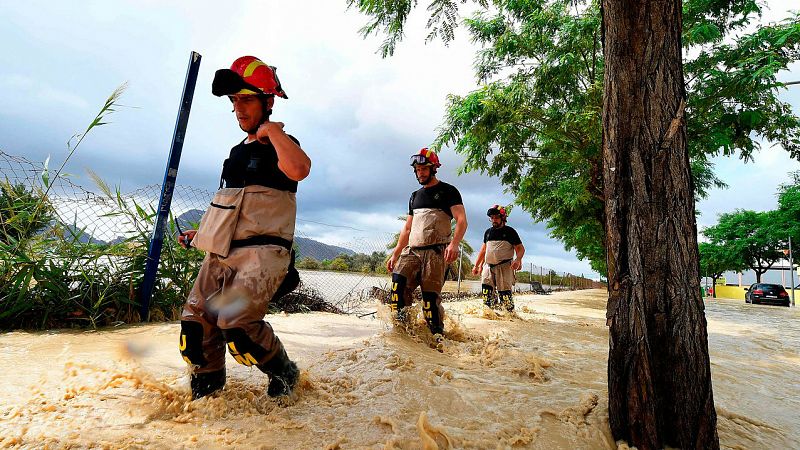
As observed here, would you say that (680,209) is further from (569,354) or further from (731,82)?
(731,82)

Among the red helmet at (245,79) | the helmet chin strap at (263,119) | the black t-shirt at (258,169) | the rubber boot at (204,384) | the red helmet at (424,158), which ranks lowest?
the rubber boot at (204,384)

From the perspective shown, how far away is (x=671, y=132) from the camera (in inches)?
80.8

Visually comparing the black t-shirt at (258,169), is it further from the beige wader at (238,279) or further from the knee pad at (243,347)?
the knee pad at (243,347)

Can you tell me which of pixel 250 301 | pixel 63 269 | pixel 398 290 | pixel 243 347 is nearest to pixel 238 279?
pixel 250 301

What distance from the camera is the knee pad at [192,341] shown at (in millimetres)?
2328

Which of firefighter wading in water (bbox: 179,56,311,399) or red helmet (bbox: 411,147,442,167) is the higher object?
red helmet (bbox: 411,147,442,167)

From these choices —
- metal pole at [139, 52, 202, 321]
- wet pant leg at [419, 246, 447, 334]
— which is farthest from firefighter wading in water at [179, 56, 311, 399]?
metal pole at [139, 52, 202, 321]

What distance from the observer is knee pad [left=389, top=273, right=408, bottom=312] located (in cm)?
465

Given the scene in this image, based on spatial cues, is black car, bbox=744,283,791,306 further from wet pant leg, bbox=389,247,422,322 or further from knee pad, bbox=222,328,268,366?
knee pad, bbox=222,328,268,366

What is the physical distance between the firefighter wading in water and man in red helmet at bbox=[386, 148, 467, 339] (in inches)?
92.0

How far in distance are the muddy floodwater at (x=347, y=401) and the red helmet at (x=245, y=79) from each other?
1.65 metres

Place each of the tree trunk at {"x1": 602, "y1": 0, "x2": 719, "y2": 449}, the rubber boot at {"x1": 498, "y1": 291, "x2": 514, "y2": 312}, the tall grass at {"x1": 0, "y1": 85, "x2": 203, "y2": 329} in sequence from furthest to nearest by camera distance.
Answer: the rubber boot at {"x1": 498, "y1": 291, "x2": 514, "y2": 312} → the tall grass at {"x1": 0, "y1": 85, "x2": 203, "y2": 329} → the tree trunk at {"x1": 602, "y1": 0, "x2": 719, "y2": 449}

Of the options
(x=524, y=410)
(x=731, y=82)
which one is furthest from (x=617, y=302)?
(x=731, y=82)

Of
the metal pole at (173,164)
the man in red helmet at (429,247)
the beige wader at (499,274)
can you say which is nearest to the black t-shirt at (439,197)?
the man in red helmet at (429,247)
